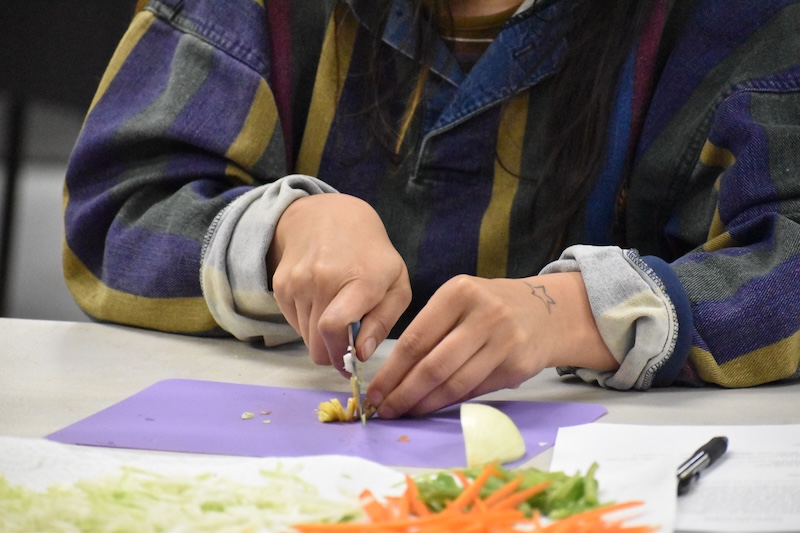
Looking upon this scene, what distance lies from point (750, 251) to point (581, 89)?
0.79 feet

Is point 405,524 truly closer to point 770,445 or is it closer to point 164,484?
point 164,484

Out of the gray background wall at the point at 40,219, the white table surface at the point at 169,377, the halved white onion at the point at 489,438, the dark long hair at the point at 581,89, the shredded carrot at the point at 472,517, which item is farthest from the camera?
the gray background wall at the point at 40,219

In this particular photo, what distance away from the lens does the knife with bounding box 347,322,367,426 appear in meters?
0.64

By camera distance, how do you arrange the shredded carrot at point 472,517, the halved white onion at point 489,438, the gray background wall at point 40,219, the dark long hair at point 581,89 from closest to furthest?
the shredded carrot at point 472,517 < the halved white onion at point 489,438 < the dark long hair at point 581,89 < the gray background wall at point 40,219

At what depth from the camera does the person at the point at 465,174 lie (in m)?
0.73

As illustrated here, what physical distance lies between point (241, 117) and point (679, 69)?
437 millimetres

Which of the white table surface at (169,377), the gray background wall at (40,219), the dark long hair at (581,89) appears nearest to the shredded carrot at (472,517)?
the white table surface at (169,377)

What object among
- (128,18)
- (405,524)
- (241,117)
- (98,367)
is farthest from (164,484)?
(128,18)

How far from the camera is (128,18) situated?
1294 mm

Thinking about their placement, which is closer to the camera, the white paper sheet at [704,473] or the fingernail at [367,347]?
the white paper sheet at [704,473]

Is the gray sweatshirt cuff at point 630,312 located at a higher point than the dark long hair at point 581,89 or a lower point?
lower

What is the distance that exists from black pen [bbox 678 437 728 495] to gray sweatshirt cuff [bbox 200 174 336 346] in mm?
405

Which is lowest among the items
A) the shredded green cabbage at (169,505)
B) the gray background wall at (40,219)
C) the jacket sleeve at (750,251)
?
the gray background wall at (40,219)

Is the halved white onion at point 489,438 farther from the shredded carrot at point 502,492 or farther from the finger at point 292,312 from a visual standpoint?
the finger at point 292,312
